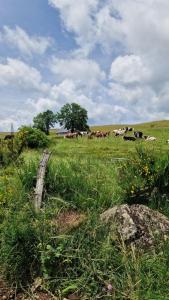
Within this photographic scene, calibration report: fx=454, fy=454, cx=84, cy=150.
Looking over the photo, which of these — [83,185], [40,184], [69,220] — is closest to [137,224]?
[69,220]

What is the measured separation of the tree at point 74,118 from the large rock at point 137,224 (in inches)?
4042

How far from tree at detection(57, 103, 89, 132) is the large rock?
337 ft

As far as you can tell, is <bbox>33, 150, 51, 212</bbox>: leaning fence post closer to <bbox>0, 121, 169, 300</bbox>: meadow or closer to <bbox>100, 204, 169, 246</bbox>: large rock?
<bbox>0, 121, 169, 300</bbox>: meadow

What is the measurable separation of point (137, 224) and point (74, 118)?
103m

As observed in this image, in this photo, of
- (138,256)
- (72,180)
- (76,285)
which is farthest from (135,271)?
(72,180)

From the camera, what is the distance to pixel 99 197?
33.9 ft

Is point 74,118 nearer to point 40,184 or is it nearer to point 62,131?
point 62,131

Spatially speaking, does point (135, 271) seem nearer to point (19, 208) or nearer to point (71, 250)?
point (71, 250)

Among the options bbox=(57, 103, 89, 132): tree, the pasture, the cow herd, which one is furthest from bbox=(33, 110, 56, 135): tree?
the pasture

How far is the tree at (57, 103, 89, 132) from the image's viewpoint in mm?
111625

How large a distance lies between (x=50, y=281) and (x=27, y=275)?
53 cm

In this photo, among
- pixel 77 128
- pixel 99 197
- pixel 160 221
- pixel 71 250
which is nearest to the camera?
pixel 71 250

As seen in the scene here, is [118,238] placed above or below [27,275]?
above

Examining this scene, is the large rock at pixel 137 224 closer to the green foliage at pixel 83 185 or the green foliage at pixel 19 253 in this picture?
the green foliage at pixel 83 185
